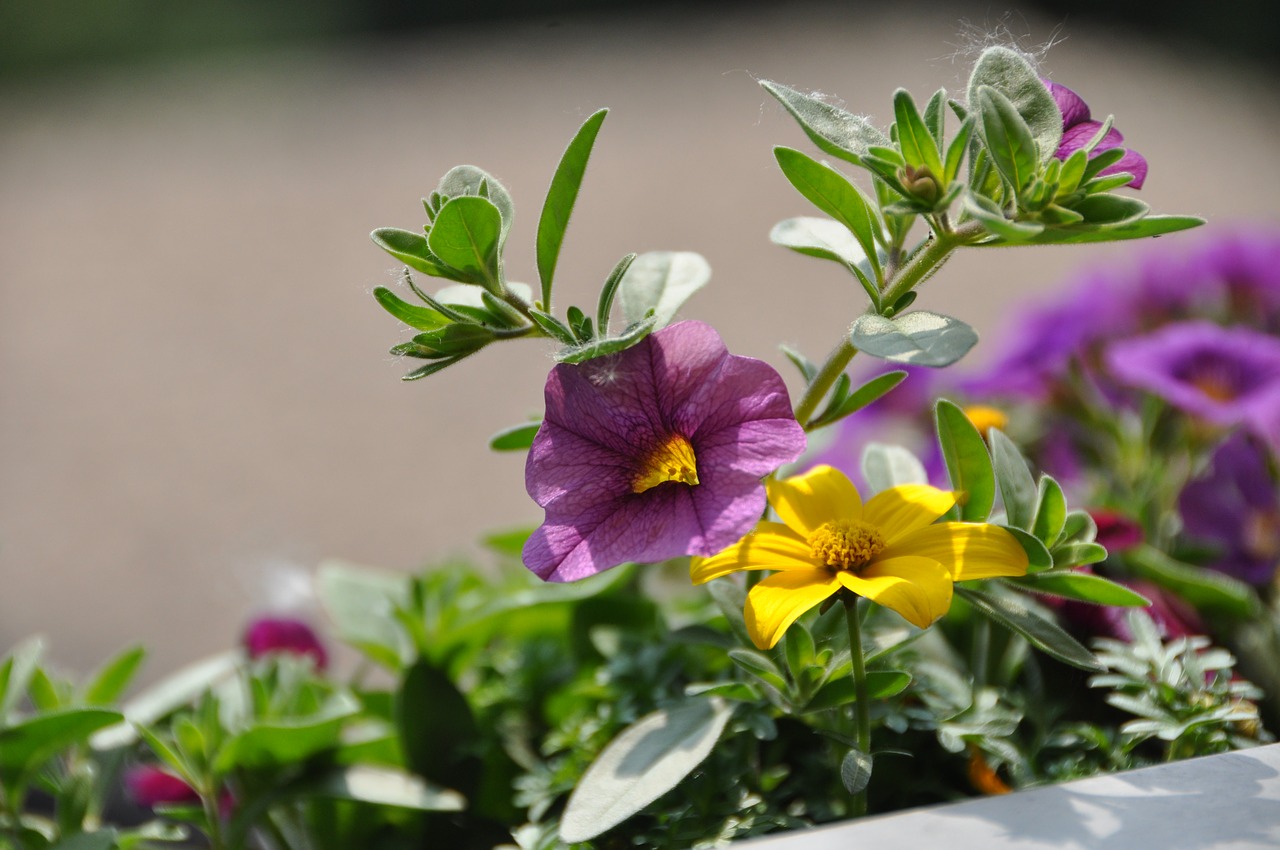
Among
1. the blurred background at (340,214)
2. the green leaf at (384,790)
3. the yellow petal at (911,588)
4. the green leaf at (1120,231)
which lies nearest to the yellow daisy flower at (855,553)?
the yellow petal at (911,588)

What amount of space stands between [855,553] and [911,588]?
0.12 ft

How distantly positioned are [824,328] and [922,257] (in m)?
2.17

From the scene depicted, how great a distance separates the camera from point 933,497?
44 centimetres

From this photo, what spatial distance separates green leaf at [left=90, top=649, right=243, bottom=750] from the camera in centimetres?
62

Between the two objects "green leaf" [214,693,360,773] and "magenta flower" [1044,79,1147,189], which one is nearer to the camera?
"magenta flower" [1044,79,1147,189]

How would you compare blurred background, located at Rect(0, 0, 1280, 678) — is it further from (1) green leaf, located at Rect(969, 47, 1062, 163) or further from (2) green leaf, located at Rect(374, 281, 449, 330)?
(2) green leaf, located at Rect(374, 281, 449, 330)

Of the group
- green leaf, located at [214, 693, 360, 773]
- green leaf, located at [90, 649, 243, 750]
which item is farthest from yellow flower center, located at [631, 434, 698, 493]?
green leaf, located at [90, 649, 243, 750]

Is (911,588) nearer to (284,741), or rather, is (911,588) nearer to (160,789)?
(284,741)

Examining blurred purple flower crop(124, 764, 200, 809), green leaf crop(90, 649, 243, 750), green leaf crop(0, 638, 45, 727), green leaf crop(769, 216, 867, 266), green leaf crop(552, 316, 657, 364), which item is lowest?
blurred purple flower crop(124, 764, 200, 809)

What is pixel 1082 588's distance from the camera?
0.45 m

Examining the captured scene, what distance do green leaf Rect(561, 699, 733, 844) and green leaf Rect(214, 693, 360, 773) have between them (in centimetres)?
16

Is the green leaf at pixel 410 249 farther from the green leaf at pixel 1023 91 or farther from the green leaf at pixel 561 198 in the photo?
the green leaf at pixel 1023 91

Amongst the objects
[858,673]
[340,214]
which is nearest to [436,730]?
[858,673]

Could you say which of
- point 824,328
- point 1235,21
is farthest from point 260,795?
point 1235,21
